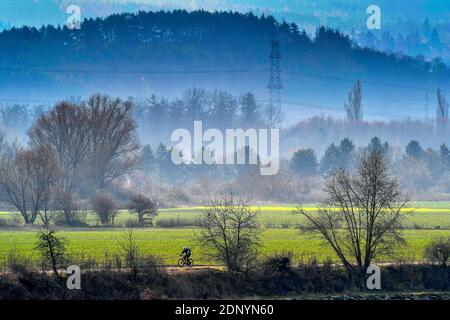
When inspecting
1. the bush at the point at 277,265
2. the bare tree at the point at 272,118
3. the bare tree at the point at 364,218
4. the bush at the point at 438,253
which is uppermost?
the bare tree at the point at 272,118

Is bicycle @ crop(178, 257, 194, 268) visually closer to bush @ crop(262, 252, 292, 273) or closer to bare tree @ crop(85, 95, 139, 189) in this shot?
bush @ crop(262, 252, 292, 273)

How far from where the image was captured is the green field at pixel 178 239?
41.0m

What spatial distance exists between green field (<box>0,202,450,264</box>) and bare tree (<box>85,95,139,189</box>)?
2023 centimetres

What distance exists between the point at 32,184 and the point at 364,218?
28.9 meters

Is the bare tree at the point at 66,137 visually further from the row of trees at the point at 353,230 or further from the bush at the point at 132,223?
the row of trees at the point at 353,230

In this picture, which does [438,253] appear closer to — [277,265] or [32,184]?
[277,265]

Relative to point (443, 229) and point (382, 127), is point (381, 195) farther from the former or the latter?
point (382, 127)

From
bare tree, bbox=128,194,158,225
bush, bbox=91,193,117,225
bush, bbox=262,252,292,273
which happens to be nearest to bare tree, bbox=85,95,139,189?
bush, bbox=91,193,117,225

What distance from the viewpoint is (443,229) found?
179 ft

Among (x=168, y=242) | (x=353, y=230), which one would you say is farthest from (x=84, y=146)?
(x=353, y=230)

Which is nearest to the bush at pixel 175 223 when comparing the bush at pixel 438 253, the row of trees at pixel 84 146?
the row of trees at pixel 84 146

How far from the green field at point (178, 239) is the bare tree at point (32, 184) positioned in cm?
141

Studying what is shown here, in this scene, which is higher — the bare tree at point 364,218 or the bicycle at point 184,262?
the bare tree at point 364,218

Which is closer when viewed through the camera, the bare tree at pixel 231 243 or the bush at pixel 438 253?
the bare tree at pixel 231 243
